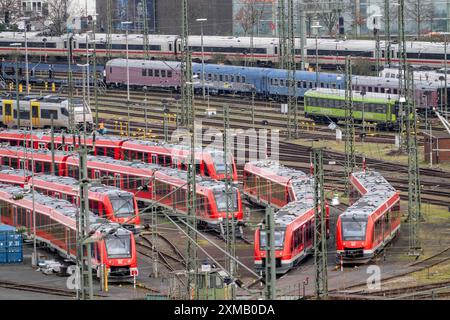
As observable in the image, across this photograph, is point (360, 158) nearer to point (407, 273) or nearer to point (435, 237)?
point (435, 237)

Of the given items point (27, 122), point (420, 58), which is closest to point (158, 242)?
point (27, 122)

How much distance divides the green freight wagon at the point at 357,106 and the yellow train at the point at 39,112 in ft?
41.7

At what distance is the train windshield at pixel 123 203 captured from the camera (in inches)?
1841

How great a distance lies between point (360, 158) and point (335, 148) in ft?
10.7

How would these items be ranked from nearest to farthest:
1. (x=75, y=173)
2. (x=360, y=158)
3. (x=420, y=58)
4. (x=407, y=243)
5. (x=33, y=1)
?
(x=407, y=243), (x=75, y=173), (x=360, y=158), (x=420, y=58), (x=33, y=1)

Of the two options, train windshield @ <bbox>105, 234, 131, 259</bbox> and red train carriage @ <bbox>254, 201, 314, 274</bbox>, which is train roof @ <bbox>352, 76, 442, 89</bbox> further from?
train windshield @ <bbox>105, 234, 131, 259</bbox>

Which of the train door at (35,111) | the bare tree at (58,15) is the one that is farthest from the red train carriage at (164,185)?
the bare tree at (58,15)

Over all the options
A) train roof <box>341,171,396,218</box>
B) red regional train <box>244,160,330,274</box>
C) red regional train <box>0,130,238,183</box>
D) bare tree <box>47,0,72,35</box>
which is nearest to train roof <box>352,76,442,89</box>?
red regional train <box>0,130,238,183</box>

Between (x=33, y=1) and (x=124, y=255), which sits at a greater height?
(x=33, y=1)

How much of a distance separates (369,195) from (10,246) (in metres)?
12.4

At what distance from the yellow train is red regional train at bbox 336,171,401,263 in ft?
95.5

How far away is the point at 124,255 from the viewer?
132 feet

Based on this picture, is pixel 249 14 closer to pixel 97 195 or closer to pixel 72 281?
pixel 97 195

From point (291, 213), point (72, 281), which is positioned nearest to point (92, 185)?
point (291, 213)
